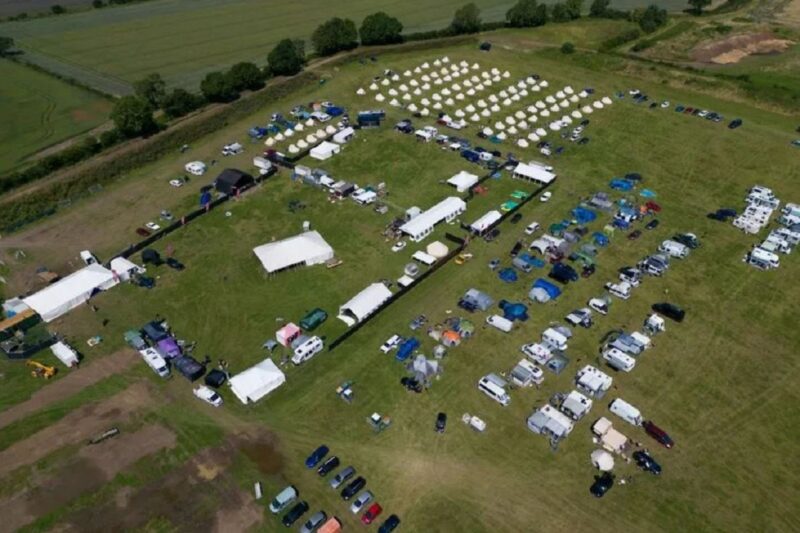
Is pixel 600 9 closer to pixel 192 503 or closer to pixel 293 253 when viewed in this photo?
pixel 293 253

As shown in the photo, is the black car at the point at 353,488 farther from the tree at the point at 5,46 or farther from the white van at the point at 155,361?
the tree at the point at 5,46

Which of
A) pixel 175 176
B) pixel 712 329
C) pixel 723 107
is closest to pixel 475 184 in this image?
pixel 712 329

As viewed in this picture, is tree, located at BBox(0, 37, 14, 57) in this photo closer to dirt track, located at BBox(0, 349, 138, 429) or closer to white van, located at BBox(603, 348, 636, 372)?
dirt track, located at BBox(0, 349, 138, 429)

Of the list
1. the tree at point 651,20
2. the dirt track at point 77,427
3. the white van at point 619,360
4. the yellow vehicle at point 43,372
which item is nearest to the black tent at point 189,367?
the dirt track at point 77,427

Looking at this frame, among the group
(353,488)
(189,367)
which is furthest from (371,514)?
(189,367)

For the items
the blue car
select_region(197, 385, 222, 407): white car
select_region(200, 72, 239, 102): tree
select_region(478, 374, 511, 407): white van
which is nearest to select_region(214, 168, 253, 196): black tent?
select_region(200, 72, 239, 102): tree

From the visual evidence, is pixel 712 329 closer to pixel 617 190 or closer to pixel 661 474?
pixel 661 474
